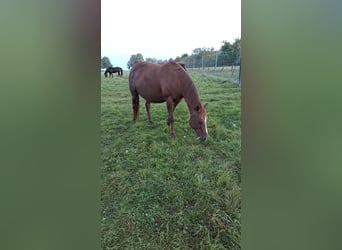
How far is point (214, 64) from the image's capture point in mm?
1411

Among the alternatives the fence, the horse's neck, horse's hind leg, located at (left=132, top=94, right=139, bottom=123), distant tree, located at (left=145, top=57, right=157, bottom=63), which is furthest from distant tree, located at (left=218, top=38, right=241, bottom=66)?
horse's hind leg, located at (left=132, top=94, right=139, bottom=123)

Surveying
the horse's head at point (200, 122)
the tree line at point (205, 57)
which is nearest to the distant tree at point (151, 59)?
the tree line at point (205, 57)

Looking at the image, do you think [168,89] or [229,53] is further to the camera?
[168,89]

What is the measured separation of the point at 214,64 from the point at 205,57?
5cm

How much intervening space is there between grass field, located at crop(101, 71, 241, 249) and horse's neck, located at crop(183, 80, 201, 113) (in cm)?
2

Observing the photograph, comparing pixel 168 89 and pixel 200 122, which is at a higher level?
pixel 168 89

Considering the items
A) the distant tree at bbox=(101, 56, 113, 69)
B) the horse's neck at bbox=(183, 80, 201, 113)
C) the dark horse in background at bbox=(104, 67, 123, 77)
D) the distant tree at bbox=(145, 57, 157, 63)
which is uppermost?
the distant tree at bbox=(145, 57, 157, 63)

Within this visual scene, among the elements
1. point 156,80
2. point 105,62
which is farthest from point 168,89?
point 105,62

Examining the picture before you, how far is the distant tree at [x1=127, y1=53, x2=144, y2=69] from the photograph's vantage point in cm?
141

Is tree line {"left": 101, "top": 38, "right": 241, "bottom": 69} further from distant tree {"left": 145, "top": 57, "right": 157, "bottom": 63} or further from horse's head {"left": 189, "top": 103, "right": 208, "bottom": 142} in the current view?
horse's head {"left": 189, "top": 103, "right": 208, "bottom": 142}

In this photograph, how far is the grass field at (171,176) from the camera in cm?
134

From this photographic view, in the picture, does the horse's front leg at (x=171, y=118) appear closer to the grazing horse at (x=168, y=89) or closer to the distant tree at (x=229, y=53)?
the grazing horse at (x=168, y=89)

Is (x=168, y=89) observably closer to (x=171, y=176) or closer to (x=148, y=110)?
(x=148, y=110)

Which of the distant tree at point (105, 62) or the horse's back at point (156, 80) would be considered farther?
the horse's back at point (156, 80)
